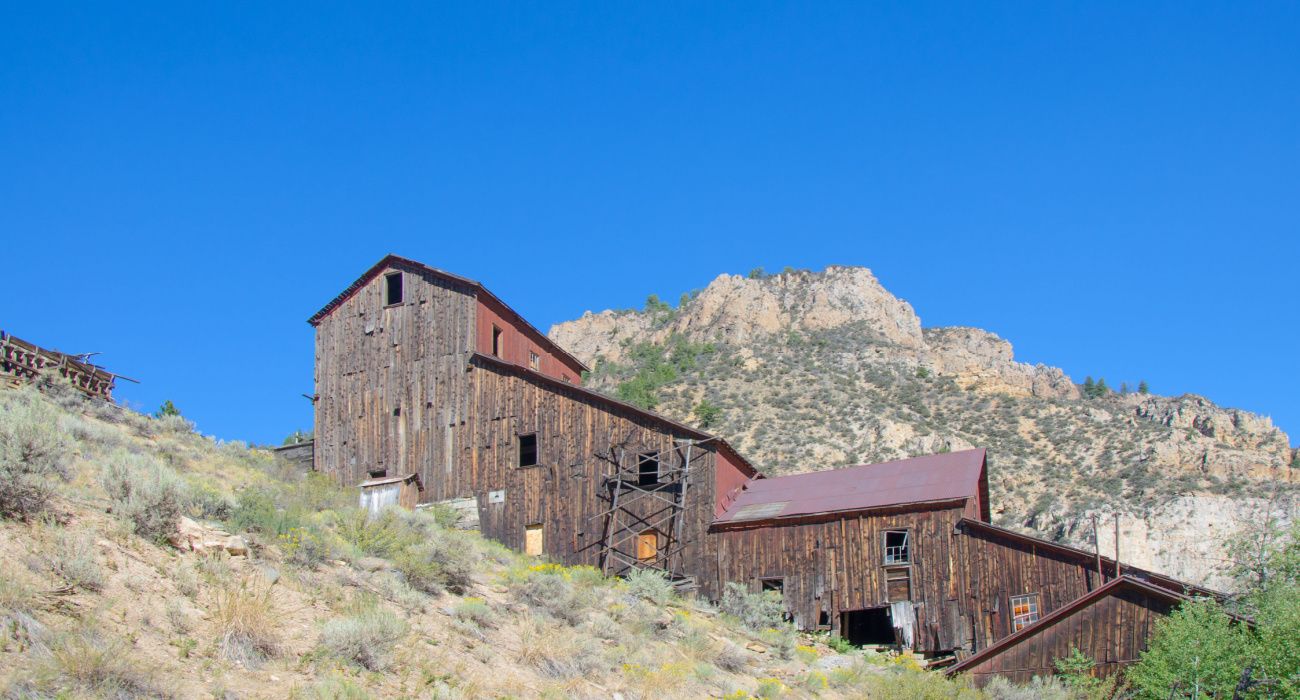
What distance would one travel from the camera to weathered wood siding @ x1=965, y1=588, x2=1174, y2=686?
74.5 feet

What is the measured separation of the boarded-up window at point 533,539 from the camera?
31.4m

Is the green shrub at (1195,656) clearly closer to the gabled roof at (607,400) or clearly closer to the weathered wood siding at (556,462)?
the weathered wood siding at (556,462)

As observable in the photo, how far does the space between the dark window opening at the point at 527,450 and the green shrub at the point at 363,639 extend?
17.2m

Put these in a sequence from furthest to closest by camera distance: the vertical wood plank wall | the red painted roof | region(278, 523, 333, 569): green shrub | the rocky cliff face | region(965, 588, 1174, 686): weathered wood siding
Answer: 1. the rocky cliff face
2. the vertical wood plank wall
3. the red painted roof
4. region(965, 588, 1174, 686): weathered wood siding
5. region(278, 523, 333, 569): green shrub

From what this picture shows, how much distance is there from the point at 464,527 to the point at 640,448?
18.3 feet

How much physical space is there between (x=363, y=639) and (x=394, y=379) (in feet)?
67.2

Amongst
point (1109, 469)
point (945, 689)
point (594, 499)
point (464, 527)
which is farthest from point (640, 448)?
point (1109, 469)

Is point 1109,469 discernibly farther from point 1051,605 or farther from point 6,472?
point 6,472

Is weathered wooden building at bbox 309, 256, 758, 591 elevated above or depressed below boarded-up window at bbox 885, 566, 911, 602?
above

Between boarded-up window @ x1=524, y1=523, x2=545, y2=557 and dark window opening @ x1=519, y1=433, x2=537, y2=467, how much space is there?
1875mm

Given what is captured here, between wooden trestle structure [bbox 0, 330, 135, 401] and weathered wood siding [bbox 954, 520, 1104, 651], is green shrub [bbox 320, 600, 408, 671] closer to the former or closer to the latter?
weathered wood siding [bbox 954, 520, 1104, 651]

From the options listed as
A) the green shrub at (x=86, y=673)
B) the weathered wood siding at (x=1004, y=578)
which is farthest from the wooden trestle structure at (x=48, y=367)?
the weathered wood siding at (x=1004, y=578)

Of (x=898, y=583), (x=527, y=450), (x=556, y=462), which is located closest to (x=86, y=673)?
(x=898, y=583)

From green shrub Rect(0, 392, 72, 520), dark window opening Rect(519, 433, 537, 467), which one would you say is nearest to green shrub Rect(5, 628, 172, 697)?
green shrub Rect(0, 392, 72, 520)
